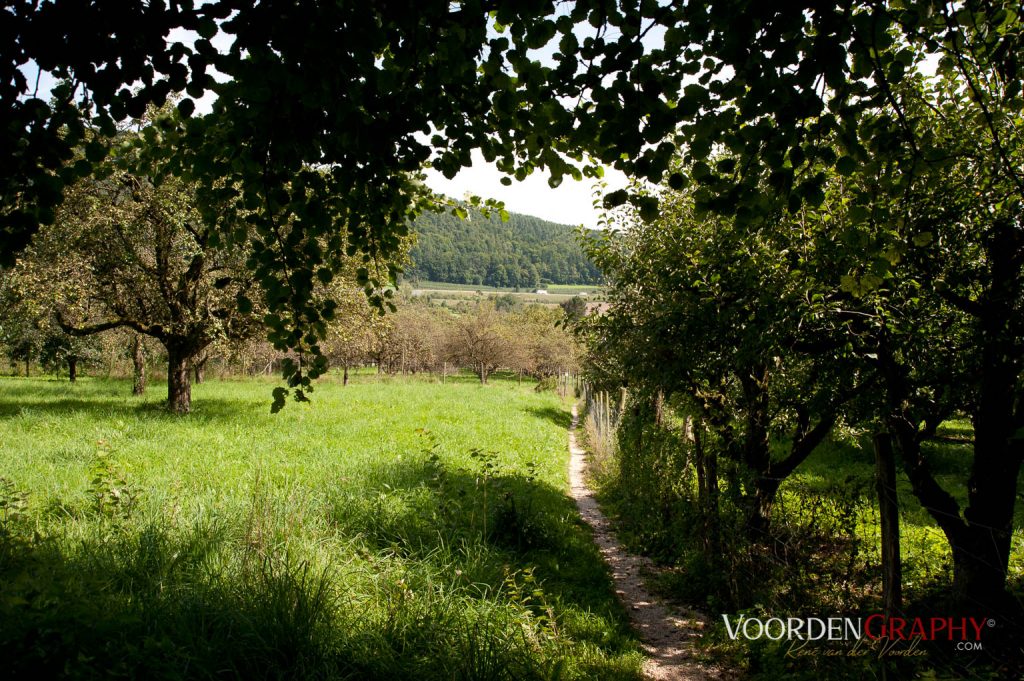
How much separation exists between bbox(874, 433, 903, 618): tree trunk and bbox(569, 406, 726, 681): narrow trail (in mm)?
1620

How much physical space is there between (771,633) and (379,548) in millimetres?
4091

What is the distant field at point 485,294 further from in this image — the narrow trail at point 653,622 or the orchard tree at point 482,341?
the narrow trail at point 653,622

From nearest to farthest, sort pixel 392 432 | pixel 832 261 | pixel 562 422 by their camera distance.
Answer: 1. pixel 832 261
2. pixel 392 432
3. pixel 562 422

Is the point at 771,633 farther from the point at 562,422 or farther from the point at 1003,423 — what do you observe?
the point at 562,422

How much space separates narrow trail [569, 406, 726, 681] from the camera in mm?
5152

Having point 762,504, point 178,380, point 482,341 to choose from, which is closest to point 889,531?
point 762,504

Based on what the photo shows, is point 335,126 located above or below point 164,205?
below

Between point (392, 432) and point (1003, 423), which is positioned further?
point (392, 432)

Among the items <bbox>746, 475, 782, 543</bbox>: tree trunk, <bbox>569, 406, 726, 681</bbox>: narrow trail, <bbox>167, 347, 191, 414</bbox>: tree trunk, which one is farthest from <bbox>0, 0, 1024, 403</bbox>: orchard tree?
<bbox>167, 347, 191, 414</bbox>: tree trunk

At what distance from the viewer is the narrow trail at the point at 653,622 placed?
5.15 metres

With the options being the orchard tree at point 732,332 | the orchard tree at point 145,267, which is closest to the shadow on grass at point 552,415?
the orchard tree at point 145,267

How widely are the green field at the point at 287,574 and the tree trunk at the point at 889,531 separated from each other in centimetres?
222

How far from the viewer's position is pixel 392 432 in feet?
48.0

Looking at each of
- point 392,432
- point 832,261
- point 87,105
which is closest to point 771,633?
point 832,261
